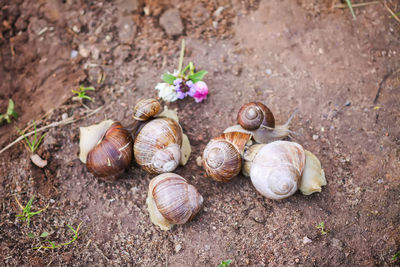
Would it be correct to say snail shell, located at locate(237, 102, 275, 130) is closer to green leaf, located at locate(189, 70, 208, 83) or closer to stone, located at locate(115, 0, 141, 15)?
green leaf, located at locate(189, 70, 208, 83)

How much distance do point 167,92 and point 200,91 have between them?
1.29 ft

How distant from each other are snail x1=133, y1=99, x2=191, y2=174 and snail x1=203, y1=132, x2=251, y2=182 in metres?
0.35

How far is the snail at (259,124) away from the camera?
11.3ft

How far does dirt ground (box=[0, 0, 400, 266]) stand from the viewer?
327 centimetres

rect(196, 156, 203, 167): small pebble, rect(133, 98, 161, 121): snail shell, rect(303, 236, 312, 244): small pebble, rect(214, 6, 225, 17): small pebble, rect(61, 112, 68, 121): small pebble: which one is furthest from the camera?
rect(214, 6, 225, 17): small pebble

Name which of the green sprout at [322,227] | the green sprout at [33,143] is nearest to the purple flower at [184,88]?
the green sprout at [33,143]

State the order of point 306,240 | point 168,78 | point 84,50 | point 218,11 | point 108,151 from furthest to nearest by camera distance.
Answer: point 218,11 < point 84,50 < point 168,78 < point 108,151 < point 306,240

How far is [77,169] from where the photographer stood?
3.76 metres

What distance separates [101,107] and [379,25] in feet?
12.4

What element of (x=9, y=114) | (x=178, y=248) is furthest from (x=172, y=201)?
(x=9, y=114)

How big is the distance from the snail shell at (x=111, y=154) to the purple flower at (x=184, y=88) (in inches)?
32.1

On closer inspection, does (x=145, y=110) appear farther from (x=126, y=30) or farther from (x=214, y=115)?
(x=126, y=30)

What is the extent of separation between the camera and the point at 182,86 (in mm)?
3877

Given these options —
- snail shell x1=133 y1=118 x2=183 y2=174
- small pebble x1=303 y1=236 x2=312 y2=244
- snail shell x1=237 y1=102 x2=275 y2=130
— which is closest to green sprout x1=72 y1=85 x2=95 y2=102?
snail shell x1=133 y1=118 x2=183 y2=174
